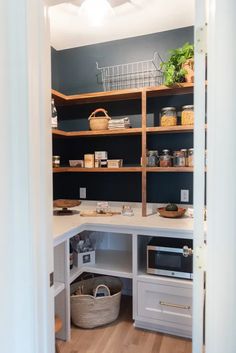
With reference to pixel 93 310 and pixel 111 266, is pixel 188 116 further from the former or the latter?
pixel 93 310

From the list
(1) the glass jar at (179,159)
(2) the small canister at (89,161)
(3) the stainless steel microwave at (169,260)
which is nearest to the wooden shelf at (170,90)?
(1) the glass jar at (179,159)

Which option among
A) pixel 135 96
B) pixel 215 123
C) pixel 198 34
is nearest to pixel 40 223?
pixel 215 123

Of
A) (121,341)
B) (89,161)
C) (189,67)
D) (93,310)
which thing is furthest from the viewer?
(89,161)

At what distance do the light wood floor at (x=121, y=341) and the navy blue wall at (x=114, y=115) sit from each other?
118 centimetres

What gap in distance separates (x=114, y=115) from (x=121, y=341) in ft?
6.75

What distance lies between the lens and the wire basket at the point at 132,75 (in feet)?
8.39

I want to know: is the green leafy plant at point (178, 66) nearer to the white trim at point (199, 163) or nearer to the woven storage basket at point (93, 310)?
the white trim at point (199, 163)

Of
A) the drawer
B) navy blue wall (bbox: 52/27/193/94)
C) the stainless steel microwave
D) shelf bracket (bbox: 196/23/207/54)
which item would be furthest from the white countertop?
navy blue wall (bbox: 52/27/193/94)

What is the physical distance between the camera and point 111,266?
7.14 ft

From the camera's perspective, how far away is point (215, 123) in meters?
0.72

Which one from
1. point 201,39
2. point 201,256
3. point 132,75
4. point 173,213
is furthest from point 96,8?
point 201,256

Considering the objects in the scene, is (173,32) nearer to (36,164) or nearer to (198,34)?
(198,34)

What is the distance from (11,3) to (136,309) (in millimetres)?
2038

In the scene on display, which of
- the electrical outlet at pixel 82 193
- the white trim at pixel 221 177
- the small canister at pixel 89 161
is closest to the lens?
the white trim at pixel 221 177
